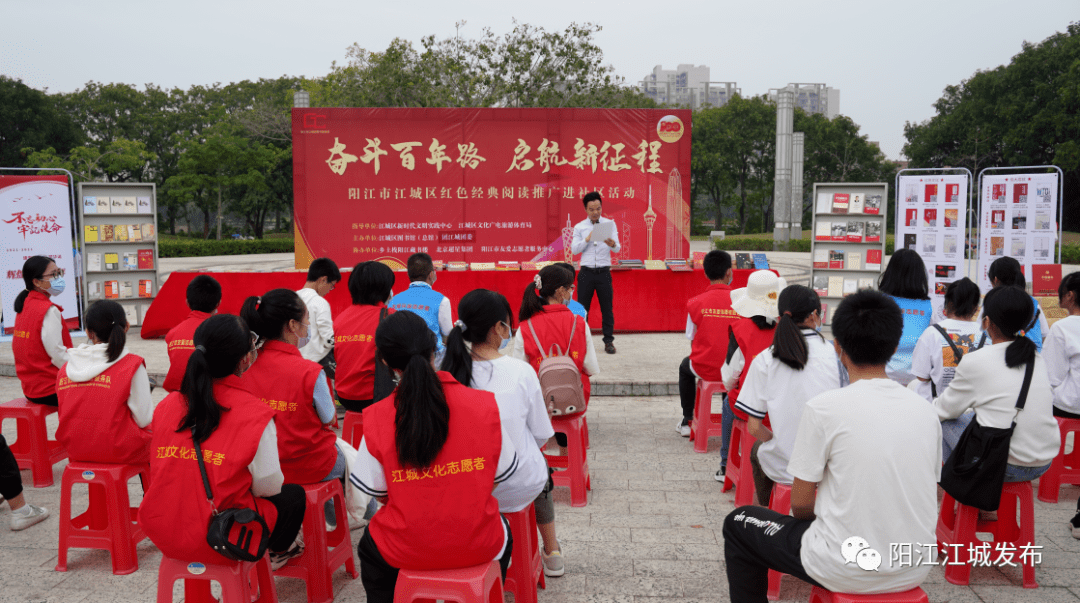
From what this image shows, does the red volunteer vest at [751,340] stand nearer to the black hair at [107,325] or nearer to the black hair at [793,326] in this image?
the black hair at [793,326]

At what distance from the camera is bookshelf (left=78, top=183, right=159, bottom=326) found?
851 centimetres

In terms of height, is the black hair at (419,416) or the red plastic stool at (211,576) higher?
the black hair at (419,416)

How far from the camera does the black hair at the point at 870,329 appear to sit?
197 cm

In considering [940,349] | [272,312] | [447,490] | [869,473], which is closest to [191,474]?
[272,312]

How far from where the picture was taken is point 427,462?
6.30 ft

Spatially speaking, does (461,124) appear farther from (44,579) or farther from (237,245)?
(237,245)

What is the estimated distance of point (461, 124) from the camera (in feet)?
31.1

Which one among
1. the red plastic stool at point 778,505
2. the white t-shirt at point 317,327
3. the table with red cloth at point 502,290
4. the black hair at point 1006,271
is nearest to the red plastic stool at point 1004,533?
the red plastic stool at point 778,505

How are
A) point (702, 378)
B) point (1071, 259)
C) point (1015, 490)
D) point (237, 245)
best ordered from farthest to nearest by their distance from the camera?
1. point (237, 245)
2. point (1071, 259)
3. point (702, 378)
4. point (1015, 490)

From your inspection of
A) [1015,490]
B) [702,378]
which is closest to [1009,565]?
[1015,490]

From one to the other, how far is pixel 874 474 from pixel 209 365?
1.95 meters

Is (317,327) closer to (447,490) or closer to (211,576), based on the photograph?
(211,576)

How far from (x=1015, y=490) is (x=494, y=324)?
2.24m

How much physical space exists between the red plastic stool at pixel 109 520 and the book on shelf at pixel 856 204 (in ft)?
24.8
